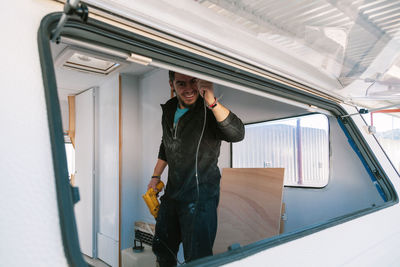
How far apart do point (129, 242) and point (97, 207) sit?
3.15ft

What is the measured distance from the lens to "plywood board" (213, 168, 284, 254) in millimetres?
2395

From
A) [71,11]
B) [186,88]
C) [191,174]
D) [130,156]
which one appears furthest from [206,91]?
[130,156]

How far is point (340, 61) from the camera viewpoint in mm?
1566

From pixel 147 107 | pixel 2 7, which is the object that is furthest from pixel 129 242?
pixel 2 7

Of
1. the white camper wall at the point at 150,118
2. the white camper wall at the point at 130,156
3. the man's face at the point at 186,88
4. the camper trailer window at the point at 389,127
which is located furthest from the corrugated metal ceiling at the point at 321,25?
the white camper wall at the point at 130,156

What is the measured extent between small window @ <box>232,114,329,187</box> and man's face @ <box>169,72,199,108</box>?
127 cm

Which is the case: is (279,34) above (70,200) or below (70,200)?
above

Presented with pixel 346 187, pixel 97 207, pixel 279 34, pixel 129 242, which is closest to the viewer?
pixel 279 34

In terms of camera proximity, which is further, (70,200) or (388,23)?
(388,23)

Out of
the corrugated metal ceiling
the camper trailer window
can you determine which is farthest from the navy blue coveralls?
the camper trailer window

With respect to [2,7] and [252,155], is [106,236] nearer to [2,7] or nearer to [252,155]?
[252,155]

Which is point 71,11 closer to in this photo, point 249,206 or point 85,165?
point 249,206

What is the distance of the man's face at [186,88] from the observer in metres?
1.83

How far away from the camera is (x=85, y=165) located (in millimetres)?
4578
